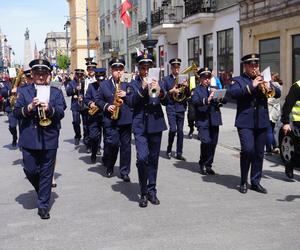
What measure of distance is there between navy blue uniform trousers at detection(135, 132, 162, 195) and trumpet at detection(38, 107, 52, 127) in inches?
48.7

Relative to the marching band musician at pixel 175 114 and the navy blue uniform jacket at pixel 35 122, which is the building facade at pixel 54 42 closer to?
the marching band musician at pixel 175 114

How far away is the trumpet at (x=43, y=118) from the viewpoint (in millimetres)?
6058

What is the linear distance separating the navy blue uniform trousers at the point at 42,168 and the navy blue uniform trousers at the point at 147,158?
1.14 meters

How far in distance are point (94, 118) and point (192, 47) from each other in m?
20.8

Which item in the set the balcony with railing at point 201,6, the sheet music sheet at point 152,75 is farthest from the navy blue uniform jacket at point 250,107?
the balcony with railing at point 201,6

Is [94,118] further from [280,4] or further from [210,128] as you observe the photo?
[280,4]

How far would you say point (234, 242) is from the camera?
204 inches

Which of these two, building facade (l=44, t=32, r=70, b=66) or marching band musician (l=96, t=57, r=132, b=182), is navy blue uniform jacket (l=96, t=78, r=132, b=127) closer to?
marching band musician (l=96, t=57, r=132, b=182)

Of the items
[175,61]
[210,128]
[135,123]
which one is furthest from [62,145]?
[135,123]

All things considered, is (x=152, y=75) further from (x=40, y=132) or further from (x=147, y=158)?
(x=40, y=132)

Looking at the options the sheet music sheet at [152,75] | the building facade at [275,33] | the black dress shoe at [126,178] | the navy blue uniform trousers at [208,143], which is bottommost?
the black dress shoe at [126,178]

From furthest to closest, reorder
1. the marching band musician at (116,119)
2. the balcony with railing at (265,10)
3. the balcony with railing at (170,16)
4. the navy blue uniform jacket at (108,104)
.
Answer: the balcony with railing at (170,16)
the balcony with railing at (265,10)
the navy blue uniform jacket at (108,104)
the marching band musician at (116,119)

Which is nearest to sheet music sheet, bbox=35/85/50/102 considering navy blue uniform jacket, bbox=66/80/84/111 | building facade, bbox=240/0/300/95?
navy blue uniform jacket, bbox=66/80/84/111

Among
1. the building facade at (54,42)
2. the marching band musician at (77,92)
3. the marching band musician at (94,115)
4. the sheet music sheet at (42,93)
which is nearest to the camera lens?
the sheet music sheet at (42,93)
